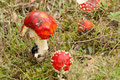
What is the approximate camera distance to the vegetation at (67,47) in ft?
7.82

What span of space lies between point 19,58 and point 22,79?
397 millimetres

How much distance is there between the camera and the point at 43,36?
2281 mm

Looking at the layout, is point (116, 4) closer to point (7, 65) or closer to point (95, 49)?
point (95, 49)

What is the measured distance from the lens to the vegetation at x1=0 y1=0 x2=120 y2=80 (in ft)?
7.82

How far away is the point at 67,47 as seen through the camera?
9.82 feet

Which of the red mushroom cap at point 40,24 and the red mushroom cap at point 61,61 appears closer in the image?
the red mushroom cap at point 40,24

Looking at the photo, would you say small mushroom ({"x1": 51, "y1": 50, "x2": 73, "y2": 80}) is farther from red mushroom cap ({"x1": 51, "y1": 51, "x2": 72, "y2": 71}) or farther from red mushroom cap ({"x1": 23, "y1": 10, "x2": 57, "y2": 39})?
red mushroom cap ({"x1": 23, "y1": 10, "x2": 57, "y2": 39})

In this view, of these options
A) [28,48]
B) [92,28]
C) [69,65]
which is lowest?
[69,65]

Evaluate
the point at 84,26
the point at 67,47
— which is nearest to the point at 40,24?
the point at 67,47

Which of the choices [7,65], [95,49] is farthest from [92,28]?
[7,65]

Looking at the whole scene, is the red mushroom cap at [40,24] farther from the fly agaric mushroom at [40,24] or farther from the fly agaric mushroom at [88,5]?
the fly agaric mushroom at [88,5]

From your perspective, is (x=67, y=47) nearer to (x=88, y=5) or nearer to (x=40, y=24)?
(x=40, y=24)

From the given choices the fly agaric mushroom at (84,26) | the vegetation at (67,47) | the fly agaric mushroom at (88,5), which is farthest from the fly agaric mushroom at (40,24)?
the fly agaric mushroom at (88,5)

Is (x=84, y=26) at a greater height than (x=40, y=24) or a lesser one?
lesser
